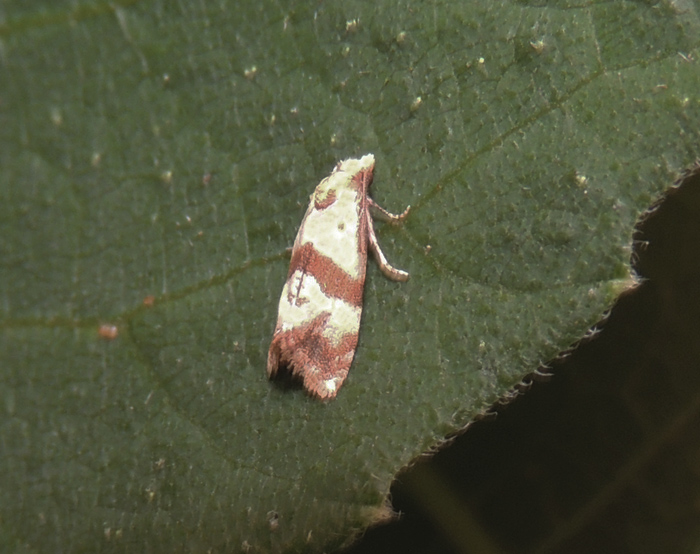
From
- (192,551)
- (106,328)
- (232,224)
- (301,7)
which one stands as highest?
(301,7)

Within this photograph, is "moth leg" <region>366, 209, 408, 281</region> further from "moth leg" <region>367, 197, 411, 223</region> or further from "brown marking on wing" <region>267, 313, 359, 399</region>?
"brown marking on wing" <region>267, 313, 359, 399</region>

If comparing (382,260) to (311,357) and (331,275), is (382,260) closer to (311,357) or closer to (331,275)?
(331,275)

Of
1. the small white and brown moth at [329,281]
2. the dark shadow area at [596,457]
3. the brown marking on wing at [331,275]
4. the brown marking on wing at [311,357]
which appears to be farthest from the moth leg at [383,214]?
the dark shadow area at [596,457]

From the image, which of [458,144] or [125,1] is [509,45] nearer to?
[458,144]

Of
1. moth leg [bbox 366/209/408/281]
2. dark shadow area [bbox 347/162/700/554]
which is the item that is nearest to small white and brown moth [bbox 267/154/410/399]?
moth leg [bbox 366/209/408/281]

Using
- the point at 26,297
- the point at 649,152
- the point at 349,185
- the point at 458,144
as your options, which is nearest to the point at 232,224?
the point at 349,185

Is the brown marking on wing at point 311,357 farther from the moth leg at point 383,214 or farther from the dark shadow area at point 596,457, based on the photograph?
the dark shadow area at point 596,457

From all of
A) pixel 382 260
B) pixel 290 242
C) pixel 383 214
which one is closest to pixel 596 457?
pixel 382 260
